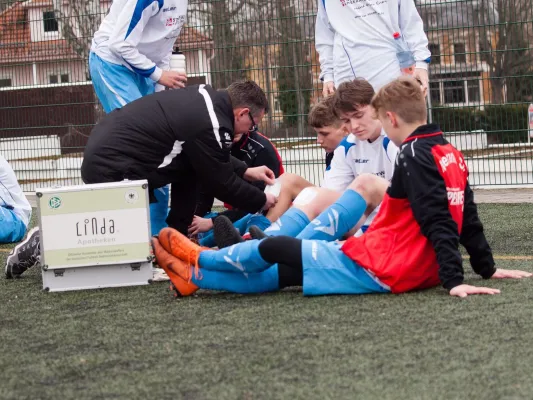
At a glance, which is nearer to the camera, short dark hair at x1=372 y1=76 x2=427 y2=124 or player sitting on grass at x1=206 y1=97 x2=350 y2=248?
short dark hair at x1=372 y1=76 x2=427 y2=124

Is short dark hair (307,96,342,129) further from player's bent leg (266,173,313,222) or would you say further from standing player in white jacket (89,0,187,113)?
standing player in white jacket (89,0,187,113)

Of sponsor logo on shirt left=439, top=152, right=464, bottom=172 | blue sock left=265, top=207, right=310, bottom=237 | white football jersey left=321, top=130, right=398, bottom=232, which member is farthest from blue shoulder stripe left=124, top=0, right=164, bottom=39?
sponsor logo on shirt left=439, top=152, right=464, bottom=172

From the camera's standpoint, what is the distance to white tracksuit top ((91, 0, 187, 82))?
5770 mm

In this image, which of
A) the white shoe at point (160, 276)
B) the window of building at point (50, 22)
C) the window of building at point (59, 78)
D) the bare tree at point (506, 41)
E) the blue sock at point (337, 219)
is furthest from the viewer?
the window of building at point (59, 78)

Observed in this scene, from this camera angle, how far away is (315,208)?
485 cm

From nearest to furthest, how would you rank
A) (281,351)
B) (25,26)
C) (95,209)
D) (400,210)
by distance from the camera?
(281,351), (400,210), (95,209), (25,26)

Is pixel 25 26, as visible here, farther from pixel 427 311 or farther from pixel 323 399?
pixel 323 399

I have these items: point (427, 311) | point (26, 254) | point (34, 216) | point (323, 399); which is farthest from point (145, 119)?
point (34, 216)

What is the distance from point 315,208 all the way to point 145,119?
0.93 meters

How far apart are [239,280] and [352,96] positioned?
3.80 feet

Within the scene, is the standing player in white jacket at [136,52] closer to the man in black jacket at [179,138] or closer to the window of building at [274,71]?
the man in black jacket at [179,138]

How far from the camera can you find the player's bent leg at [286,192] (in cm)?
550

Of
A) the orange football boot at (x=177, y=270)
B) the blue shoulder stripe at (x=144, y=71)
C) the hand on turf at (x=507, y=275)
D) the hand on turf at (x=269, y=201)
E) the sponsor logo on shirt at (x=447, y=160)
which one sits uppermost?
the blue shoulder stripe at (x=144, y=71)

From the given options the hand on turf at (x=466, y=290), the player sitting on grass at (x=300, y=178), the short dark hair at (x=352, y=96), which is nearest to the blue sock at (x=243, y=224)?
the player sitting on grass at (x=300, y=178)
